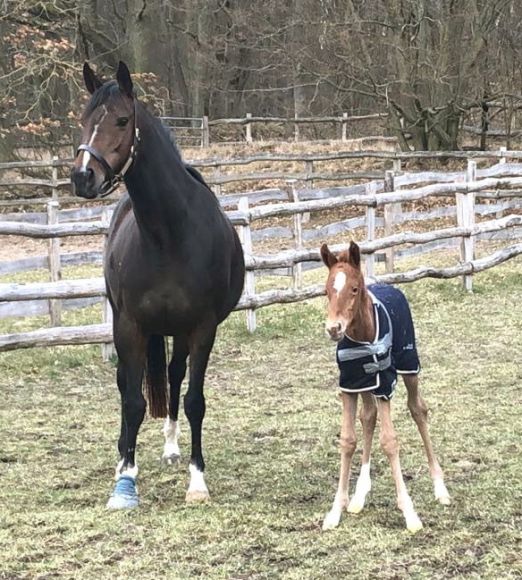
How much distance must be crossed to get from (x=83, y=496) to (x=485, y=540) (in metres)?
2.06

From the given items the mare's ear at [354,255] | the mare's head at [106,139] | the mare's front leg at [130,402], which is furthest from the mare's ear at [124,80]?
the mare's ear at [354,255]

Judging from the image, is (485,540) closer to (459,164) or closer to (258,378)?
(258,378)

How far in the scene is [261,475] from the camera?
472 cm

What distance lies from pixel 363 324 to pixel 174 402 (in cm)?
182

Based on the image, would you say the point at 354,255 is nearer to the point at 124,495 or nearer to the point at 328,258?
the point at 328,258

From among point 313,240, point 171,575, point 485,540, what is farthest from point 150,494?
point 313,240

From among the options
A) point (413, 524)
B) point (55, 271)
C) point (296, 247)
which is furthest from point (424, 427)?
point (296, 247)

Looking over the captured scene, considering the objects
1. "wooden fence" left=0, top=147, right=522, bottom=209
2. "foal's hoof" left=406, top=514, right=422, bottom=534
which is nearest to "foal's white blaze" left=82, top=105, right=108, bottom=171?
"foal's hoof" left=406, top=514, right=422, bottom=534

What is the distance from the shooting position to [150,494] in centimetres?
453

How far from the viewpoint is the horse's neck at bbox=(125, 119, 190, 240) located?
4.29m

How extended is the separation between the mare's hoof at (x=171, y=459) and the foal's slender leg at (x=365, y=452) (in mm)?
1333

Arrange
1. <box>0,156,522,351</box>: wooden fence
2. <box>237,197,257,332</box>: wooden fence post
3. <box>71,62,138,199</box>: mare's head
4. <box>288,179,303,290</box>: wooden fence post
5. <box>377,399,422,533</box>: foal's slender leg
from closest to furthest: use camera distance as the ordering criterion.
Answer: <box>377,399,422,533</box>: foal's slender leg → <box>71,62,138,199</box>: mare's head → <box>0,156,522,351</box>: wooden fence → <box>237,197,257,332</box>: wooden fence post → <box>288,179,303,290</box>: wooden fence post

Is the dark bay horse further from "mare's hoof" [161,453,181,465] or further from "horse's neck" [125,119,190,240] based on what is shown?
"mare's hoof" [161,453,181,465]

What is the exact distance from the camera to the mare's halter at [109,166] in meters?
4.00
